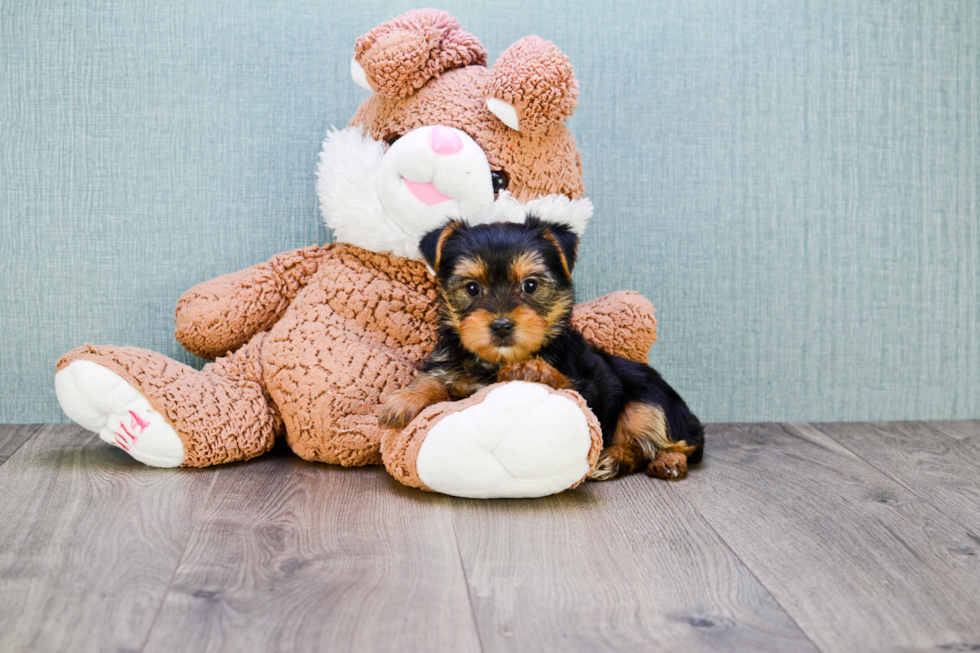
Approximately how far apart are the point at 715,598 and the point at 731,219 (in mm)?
1715

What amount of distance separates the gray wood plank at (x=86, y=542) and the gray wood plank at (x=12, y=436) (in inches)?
1.3

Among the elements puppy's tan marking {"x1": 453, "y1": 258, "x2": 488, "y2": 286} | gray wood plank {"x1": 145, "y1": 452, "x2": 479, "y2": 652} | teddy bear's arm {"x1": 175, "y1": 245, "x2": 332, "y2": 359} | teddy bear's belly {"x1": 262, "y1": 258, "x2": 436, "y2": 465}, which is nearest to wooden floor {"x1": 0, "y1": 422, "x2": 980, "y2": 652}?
gray wood plank {"x1": 145, "y1": 452, "x2": 479, "y2": 652}

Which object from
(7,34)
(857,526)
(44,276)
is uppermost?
(7,34)

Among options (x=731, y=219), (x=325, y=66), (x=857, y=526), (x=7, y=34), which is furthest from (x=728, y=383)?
(x=7, y=34)

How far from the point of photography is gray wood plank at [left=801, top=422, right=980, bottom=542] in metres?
2.18

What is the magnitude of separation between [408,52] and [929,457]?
1999 millimetres

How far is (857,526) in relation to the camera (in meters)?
1.96

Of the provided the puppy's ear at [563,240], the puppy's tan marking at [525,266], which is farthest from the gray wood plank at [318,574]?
the puppy's ear at [563,240]

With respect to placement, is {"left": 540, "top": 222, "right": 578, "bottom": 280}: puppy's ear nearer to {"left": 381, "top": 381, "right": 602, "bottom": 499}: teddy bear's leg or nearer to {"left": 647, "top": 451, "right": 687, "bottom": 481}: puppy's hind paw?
{"left": 381, "top": 381, "right": 602, "bottom": 499}: teddy bear's leg

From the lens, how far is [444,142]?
2.28 metres

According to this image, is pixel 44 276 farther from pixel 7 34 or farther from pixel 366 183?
pixel 366 183

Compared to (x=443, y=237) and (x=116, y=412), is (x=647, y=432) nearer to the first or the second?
(x=443, y=237)

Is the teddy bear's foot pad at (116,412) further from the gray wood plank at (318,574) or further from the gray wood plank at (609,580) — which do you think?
the gray wood plank at (609,580)

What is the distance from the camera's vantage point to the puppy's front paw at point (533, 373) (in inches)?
83.3
